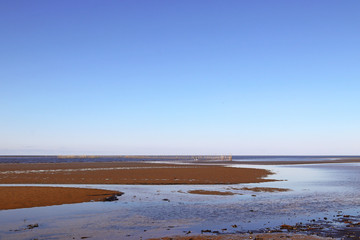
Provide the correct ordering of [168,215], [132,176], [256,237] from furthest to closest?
1. [132,176]
2. [168,215]
3. [256,237]

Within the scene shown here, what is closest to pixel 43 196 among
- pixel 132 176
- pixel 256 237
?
pixel 256 237

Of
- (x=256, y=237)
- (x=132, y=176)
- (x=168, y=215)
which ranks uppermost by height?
(x=256, y=237)

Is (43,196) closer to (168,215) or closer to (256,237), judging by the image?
(168,215)

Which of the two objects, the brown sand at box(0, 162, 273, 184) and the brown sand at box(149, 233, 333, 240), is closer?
the brown sand at box(149, 233, 333, 240)

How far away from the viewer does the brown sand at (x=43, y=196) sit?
22562 millimetres

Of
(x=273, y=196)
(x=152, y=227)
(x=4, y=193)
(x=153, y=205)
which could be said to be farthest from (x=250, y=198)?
(x=4, y=193)

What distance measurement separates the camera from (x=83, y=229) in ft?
51.5

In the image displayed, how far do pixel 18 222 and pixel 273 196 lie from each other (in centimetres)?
1905

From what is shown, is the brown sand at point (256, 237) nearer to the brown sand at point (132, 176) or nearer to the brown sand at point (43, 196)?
the brown sand at point (43, 196)

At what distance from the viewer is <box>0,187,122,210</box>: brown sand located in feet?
74.0

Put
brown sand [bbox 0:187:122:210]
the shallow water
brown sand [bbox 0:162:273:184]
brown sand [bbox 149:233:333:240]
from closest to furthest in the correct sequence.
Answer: brown sand [bbox 149:233:333:240]
the shallow water
brown sand [bbox 0:187:122:210]
brown sand [bbox 0:162:273:184]

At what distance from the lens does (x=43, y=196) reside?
25.5 meters

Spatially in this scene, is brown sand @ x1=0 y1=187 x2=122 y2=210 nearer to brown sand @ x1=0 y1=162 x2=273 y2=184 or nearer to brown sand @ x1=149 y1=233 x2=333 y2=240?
brown sand @ x1=0 y1=162 x2=273 y2=184

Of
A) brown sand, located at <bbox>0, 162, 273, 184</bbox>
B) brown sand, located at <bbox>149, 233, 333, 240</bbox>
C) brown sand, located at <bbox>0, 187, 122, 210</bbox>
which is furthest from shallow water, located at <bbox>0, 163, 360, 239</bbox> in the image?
brown sand, located at <bbox>0, 162, 273, 184</bbox>
